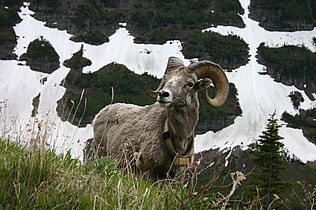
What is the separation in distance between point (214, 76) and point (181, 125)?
2668 mm

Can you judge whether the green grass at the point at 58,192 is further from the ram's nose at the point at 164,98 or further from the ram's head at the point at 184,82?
the ram's head at the point at 184,82

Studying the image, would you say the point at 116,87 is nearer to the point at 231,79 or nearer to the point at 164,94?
the point at 231,79

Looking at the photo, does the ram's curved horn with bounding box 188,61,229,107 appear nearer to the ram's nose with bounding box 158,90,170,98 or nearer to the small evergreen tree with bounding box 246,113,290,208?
the ram's nose with bounding box 158,90,170,98

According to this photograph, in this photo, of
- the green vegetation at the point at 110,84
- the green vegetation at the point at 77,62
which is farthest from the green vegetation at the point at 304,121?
the green vegetation at the point at 77,62

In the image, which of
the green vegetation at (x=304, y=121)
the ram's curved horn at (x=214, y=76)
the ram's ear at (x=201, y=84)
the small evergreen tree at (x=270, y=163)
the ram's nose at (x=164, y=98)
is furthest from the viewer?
the green vegetation at (x=304, y=121)

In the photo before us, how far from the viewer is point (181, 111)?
11250 mm

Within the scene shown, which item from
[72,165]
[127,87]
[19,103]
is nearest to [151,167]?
[72,165]

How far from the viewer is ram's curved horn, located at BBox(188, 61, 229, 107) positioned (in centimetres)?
1223

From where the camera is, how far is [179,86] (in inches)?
437

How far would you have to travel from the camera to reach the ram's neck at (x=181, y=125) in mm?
11031

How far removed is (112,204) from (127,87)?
176m

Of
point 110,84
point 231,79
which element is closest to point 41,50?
point 110,84

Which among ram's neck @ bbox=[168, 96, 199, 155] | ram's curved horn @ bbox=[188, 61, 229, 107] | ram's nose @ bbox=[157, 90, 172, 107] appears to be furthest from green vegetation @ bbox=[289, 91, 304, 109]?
ram's nose @ bbox=[157, 90, 172, 107]

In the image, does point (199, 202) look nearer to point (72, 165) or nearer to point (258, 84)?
point (72, 165)
